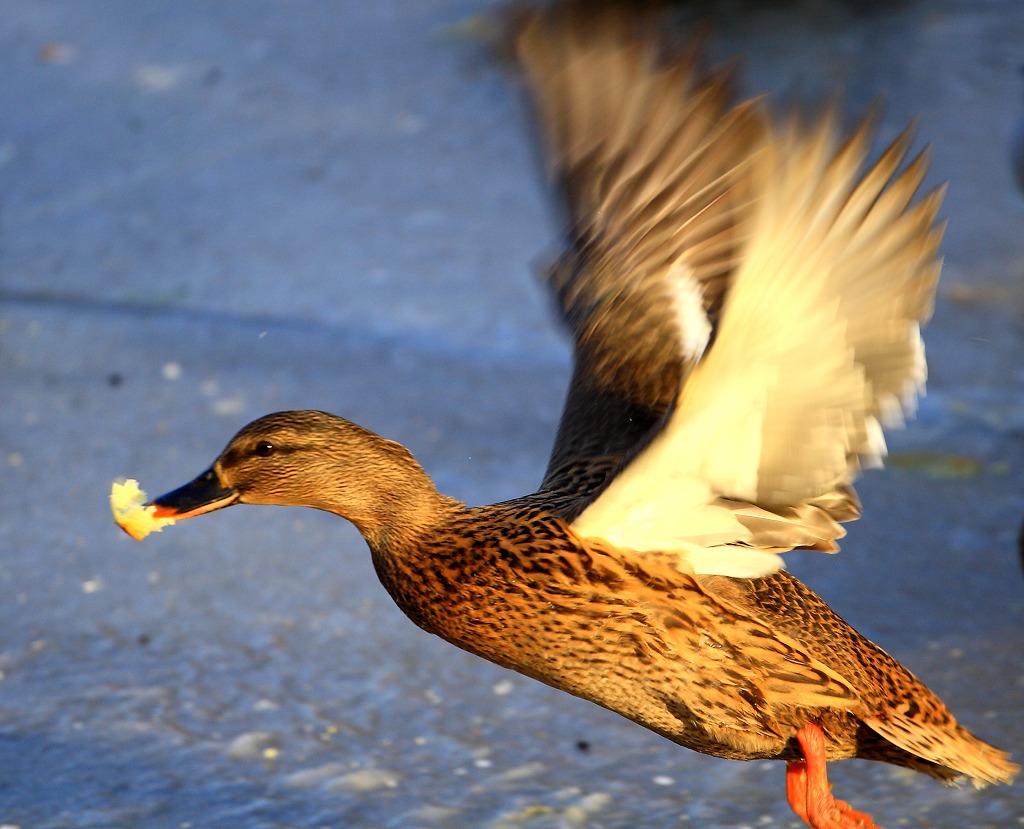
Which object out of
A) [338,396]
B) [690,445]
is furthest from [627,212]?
[338,396]

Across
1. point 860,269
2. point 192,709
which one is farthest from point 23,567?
point 860,269

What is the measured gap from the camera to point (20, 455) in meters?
5.24

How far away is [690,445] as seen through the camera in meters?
2.77

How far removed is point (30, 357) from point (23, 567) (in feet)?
5.02

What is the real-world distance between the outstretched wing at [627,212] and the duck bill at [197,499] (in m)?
0.70

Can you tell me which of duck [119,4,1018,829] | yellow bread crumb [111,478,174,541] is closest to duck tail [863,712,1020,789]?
duck [119,4,1018,829]

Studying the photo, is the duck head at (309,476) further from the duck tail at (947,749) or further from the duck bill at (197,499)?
the duck tail at (947,749)

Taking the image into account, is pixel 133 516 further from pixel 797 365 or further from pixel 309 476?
pixel 797 365

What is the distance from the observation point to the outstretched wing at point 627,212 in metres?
3.37

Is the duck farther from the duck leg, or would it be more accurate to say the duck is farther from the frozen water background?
the frozen water background

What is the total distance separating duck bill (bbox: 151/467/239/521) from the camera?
121 inches

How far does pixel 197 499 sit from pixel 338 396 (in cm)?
250

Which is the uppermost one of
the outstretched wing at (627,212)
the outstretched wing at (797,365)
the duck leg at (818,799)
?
the outstretched wing at (627,212)

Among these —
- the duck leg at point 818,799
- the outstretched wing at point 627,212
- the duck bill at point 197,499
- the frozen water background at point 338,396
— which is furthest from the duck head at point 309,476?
the duck leg at point 818,799
